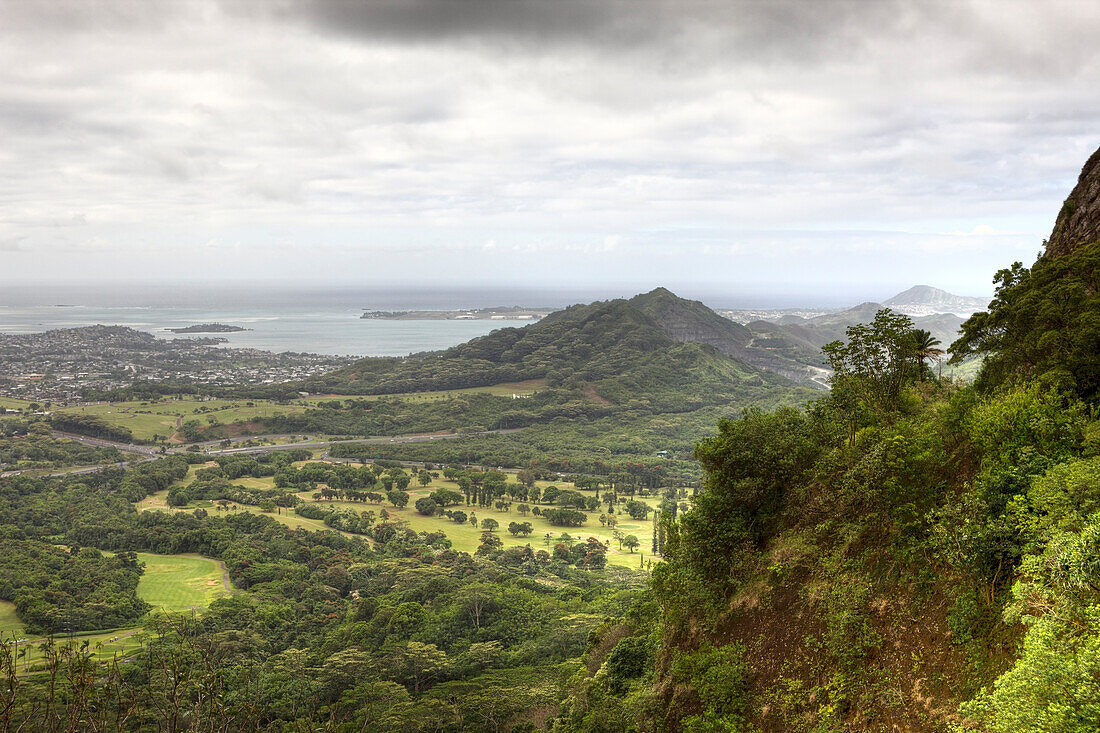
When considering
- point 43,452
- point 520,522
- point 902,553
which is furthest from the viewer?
point 43,452

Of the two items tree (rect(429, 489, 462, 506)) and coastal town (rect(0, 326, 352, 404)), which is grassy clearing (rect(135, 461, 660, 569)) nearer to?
tree (rect(429, 489, 462, 506))

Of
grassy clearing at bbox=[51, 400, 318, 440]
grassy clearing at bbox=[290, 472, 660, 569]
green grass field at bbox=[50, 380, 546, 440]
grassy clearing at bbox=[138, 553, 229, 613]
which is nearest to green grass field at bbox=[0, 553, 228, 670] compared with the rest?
grassy clearing at bbox=[138, 553, 229, 613]

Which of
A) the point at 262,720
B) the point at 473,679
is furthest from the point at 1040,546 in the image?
the point at 262,720

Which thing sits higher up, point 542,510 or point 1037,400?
point 1037,400

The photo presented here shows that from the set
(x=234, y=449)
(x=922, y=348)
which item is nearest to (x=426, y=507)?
(x=234, y=449)

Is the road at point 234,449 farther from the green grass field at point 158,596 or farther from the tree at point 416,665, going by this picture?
the tree at point 416,665

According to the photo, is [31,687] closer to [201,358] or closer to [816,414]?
[816,414]

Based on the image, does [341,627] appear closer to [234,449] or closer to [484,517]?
[484,517]
